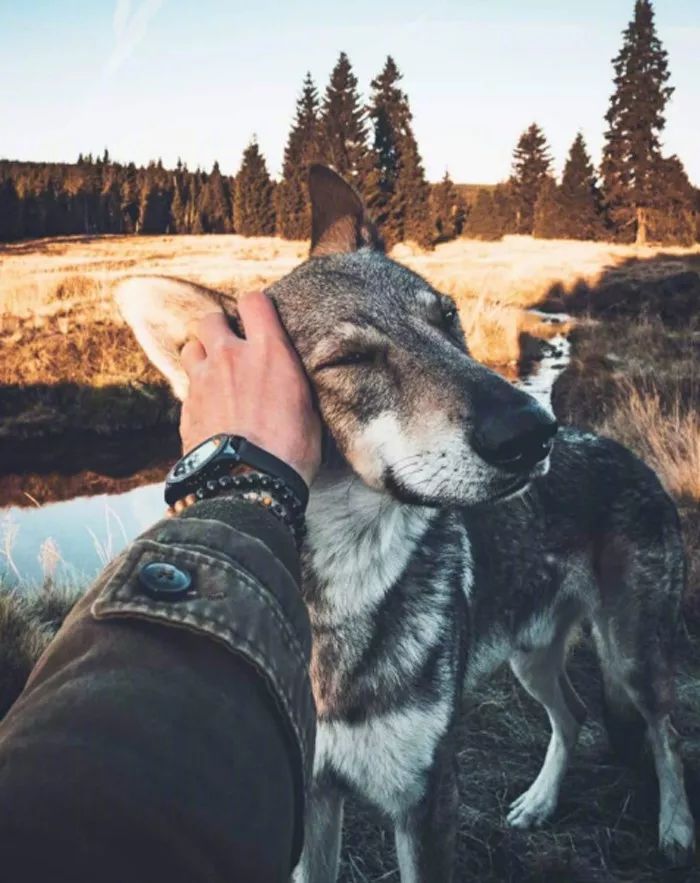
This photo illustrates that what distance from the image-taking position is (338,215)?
119 inches

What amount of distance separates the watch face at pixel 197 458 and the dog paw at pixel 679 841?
9.83 ft

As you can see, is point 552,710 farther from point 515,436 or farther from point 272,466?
point 272,466

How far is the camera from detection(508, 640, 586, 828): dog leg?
11.7 ft

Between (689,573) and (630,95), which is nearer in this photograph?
(689,573)

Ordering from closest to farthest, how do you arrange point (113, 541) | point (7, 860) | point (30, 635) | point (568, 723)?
point (7, 860), point (568, 723), point (30, 635), point (113, 541)

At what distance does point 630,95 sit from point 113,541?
1909 inches

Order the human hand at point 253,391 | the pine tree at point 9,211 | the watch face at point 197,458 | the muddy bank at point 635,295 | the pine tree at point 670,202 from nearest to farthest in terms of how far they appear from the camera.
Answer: the watch face at point 197,458
the human hand at point 253,391
the muddy bank at point 635,295
the pine tree at point 670,202
the pine tree at point 9,211

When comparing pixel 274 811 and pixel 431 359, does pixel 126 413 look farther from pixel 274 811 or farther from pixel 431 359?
pixel 274 811

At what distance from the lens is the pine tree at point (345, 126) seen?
46.8 m

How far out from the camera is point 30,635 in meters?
4.44

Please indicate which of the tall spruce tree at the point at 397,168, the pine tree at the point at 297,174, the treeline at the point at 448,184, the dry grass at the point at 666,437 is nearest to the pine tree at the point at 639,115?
the treeline at the point at 448,184

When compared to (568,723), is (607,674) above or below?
above

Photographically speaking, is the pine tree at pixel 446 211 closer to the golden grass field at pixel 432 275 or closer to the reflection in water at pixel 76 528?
the golden grass field at pixel 432 275

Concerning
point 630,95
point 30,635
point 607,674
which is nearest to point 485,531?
point 607,674
